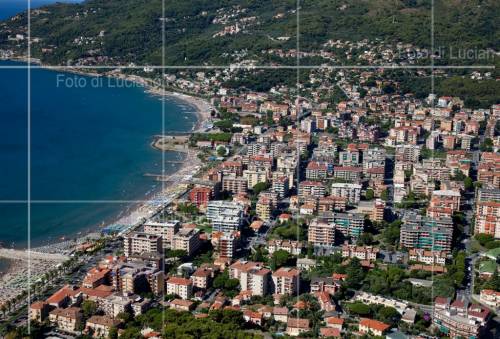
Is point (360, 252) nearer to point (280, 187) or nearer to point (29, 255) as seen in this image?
point (280, 187)

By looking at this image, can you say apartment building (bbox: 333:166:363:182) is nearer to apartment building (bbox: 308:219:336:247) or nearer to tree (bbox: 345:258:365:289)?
apartment building (bbox: 308:219:336:247)

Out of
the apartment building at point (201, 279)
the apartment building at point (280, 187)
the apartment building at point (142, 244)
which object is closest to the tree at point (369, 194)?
the apartment building at point (280, 187)

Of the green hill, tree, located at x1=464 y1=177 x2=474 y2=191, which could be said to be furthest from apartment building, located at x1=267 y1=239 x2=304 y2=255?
the green hill

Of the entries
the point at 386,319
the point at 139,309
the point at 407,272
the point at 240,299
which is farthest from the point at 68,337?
the point at 407,272

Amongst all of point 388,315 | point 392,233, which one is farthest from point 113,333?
point 392,233

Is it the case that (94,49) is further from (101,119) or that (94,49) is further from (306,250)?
(306,250)

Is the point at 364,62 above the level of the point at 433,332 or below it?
above
